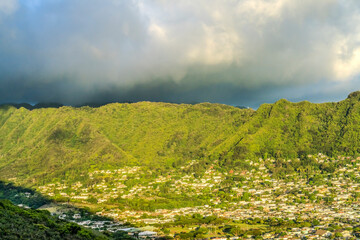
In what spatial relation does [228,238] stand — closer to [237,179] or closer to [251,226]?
[251,226]

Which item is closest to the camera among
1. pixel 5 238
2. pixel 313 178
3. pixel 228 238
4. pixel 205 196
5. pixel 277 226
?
pixel 5 238

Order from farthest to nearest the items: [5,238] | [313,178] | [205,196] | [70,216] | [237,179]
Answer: [237,179], [313,178], [205,196], [70,216], [5,238]

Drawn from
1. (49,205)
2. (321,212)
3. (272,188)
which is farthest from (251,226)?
(49,205)

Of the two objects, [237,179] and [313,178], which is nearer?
[313,178]

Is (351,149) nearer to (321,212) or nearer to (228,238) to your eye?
(321,212)

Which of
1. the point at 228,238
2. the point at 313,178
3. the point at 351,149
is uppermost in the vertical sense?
the point at 351,149

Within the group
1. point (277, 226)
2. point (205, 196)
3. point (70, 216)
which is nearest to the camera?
point (277, 226)

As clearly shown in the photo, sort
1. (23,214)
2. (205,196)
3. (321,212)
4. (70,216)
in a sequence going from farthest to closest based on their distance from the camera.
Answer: (205,196) → (70,216) → (321,212) → (23,214)

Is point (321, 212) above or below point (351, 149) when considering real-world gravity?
below

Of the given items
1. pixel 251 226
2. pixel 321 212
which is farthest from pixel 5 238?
pixel 321 212
